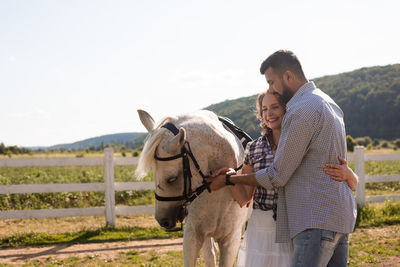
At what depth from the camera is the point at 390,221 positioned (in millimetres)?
7484

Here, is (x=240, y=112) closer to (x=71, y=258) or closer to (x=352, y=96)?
(x=71, y=258)

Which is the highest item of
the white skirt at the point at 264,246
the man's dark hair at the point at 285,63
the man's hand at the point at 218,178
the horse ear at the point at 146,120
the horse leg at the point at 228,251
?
the man's dark hair at the point at 285,63

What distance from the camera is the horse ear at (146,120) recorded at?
2.80 m

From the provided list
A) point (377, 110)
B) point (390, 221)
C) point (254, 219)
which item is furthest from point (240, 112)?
point (377, 110)

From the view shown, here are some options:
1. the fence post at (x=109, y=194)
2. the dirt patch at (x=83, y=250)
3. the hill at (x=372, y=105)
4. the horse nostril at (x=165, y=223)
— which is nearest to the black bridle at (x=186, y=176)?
the horse nostril at (x=165, y=223)

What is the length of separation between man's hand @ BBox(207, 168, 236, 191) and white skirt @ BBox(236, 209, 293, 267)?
1.08ft

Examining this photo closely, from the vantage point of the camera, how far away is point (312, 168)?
1896 millimetres

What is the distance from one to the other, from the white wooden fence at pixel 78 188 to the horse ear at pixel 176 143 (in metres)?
5.19

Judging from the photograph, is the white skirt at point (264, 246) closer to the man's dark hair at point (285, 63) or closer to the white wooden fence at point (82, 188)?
the man's dark hair at point (285, 63)

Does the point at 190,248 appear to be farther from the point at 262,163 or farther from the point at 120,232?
the point at 120,232

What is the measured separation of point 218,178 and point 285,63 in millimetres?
943

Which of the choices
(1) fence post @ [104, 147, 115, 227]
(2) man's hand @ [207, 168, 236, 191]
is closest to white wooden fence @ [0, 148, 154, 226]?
(1) fence post @ [104, 147, 115, 227]

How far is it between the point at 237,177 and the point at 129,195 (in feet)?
28.5

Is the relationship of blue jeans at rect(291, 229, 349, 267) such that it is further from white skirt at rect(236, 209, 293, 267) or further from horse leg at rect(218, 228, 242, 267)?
horse leg at rect(218, 228, 242, 267)
